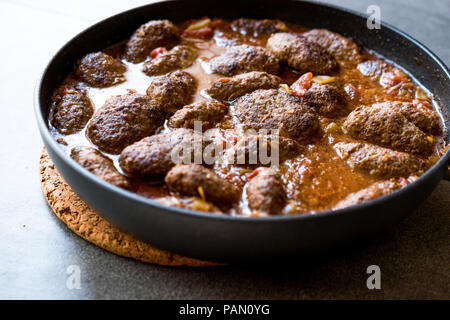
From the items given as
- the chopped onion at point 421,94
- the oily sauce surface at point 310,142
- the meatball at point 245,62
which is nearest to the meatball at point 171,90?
the oily sauce surface at point 310,142

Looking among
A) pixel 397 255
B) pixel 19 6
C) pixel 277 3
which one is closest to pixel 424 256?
pixel 397 255

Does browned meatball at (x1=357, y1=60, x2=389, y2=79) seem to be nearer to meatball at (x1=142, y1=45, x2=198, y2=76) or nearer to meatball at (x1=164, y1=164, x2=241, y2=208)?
meatball at (x1=142, y1=45, x2=198, y2=76)

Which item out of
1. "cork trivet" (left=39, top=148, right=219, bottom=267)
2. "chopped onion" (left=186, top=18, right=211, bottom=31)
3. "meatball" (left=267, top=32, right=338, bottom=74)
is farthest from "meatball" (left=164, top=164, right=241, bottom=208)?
"chopped onion" (left=186, top=18, right=211, bottom=31)

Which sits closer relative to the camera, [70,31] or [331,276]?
[331,276]

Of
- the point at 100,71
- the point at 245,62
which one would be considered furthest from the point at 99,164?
the point at 245,62

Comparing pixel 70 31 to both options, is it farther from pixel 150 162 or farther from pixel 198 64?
pixel 150 162

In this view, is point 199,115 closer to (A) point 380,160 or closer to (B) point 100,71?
(B) point 100,71

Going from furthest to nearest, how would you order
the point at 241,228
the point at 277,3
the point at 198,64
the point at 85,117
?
the point at 277,3 → the point at 198,64 → the point at 85,117 → the point at 241,228
